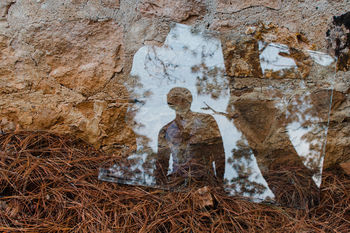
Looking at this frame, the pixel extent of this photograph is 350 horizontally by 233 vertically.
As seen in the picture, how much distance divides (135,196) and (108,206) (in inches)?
5.0

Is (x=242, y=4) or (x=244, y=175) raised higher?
(x=242, y=4)

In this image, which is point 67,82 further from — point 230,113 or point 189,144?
point 230,113

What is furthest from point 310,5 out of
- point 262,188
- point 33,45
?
point 33,45

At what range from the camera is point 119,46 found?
143cm

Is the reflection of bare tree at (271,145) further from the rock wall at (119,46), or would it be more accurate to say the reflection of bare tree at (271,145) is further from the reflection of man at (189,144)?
the reflection of man at (189,144)

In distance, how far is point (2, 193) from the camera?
120 centimetres

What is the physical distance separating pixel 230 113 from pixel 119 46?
65cm

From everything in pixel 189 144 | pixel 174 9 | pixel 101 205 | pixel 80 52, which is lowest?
pixel 101 205

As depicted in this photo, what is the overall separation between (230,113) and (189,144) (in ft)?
0.82

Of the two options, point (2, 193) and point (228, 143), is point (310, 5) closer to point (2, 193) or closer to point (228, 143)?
point (228, 143)

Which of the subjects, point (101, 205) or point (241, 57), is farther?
point (241, 57)

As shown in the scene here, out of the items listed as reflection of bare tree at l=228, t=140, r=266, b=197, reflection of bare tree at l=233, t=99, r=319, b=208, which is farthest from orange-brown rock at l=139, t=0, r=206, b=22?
reflection of bare tree at l=228, t=140, r=266, b=197

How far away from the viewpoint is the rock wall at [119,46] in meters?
1.40

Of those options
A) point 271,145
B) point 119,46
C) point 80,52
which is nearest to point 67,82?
point 80,52
